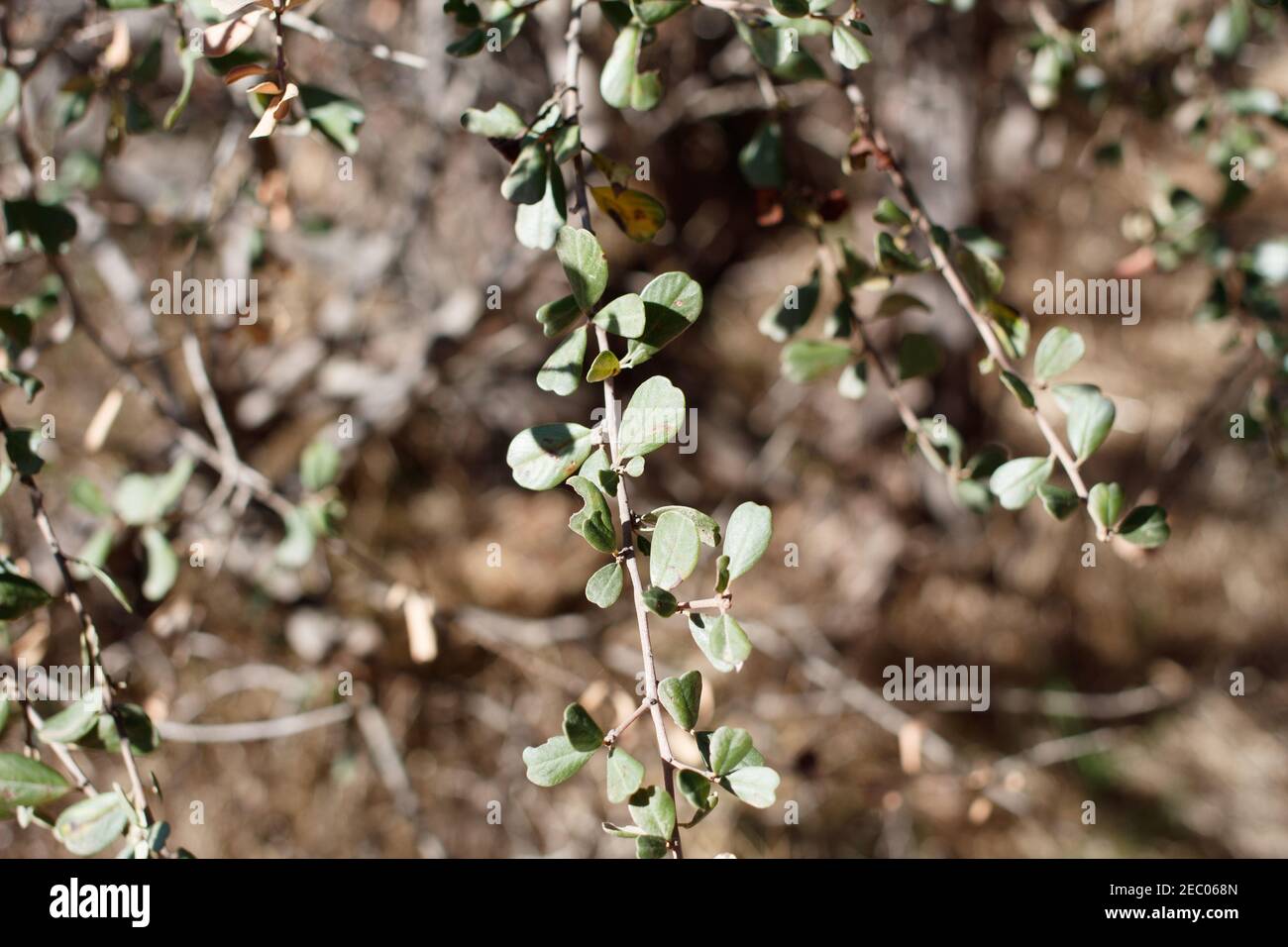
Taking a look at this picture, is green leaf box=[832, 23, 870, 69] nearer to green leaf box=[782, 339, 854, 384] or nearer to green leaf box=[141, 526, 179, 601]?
green leaf box=[782, 339, 854, 384]

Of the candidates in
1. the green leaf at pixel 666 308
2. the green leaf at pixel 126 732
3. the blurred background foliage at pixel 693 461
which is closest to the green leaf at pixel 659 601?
the green leaf at pixel 666 308

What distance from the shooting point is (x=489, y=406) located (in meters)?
1.69

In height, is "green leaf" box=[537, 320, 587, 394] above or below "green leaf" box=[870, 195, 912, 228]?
below

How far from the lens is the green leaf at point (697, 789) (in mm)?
422

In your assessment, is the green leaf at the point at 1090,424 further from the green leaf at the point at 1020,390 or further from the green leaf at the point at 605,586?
the green leaf at the point at 605,586

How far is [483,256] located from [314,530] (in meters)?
0.80

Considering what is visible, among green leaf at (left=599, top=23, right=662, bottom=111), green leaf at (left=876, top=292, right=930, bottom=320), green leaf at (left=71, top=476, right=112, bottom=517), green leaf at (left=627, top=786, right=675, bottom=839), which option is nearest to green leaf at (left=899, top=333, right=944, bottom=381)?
green leaf at (left=876, top=292, right=930, bottom=320)

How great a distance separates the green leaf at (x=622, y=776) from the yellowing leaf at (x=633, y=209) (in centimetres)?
29

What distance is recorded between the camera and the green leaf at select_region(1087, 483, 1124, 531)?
0.48 meters

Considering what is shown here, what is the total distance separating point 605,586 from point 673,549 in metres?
0.04

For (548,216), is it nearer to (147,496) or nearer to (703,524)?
(703,524)

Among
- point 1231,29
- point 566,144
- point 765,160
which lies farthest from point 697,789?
point 1231,29

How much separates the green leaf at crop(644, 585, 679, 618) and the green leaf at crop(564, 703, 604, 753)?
2.4 inches

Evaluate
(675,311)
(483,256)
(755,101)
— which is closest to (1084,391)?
(675,311)
